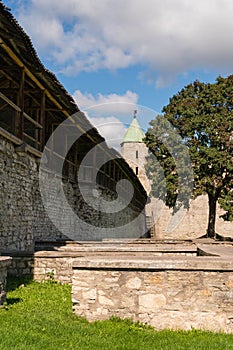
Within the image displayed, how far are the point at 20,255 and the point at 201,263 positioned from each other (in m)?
4.26

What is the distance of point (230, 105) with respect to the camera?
24562 millimetres

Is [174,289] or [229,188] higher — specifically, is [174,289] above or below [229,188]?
below

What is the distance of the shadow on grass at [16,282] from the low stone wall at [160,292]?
231 centimetres

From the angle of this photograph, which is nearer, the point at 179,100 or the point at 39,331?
the point at 39,331

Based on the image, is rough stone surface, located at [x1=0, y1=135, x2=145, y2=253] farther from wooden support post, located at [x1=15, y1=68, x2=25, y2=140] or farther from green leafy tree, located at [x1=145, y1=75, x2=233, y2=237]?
green leafy tree, located at [x1=145, y1=75, x2=233, y2=237]

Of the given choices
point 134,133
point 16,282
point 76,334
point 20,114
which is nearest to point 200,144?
point 20,114

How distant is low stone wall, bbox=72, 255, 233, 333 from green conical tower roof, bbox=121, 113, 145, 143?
45926 mm

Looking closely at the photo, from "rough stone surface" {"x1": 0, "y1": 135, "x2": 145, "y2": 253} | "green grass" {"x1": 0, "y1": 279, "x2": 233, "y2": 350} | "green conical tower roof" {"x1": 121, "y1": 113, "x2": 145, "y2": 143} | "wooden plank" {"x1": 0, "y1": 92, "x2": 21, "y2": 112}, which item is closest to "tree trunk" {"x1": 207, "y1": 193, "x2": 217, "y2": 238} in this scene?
"rough stone surface" {"x1": 0, "y1": 135, "x2": 145, "y2": 253}

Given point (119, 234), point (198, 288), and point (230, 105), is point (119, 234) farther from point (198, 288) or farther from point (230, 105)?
point (198, 288)

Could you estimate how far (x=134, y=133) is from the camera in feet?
172

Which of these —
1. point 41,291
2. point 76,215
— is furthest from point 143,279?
point 76,215

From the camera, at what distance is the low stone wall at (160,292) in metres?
5.65

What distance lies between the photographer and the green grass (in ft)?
15.3

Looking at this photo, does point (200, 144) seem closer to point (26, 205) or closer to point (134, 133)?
point (26, 205)
